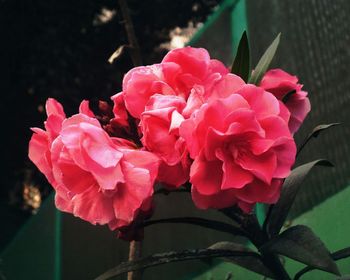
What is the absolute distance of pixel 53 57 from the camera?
5004 millimetres

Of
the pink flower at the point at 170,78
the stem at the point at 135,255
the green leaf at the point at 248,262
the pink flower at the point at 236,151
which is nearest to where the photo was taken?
the pink flower at the point at 236,151

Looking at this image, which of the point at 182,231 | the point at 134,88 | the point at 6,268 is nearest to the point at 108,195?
the point at 134,88

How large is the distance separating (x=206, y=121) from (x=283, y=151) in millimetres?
91

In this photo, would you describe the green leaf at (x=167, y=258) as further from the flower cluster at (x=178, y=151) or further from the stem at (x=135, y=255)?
the stem at (x=135, y=255)

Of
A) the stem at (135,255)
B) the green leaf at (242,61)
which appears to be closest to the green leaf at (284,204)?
the green leaf at (242,61)

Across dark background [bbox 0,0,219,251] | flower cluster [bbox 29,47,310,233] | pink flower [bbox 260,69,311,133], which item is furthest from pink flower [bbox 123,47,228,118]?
dark background [bbox 0,0,219,251]

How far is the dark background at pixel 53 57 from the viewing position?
5090 millimetres

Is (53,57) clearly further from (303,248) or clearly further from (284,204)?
(303,248)

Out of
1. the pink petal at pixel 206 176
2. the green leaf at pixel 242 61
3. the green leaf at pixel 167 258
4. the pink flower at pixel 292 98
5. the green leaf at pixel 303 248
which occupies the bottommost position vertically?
the green leaf at pixel 167 258

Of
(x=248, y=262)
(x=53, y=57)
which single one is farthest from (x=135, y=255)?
(x=53, y=57)

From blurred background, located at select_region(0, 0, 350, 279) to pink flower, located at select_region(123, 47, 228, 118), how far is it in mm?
639

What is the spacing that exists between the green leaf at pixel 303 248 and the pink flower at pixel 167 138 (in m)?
0.15

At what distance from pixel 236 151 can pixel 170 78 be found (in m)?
0.15

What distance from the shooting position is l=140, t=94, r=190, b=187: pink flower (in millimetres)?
843
